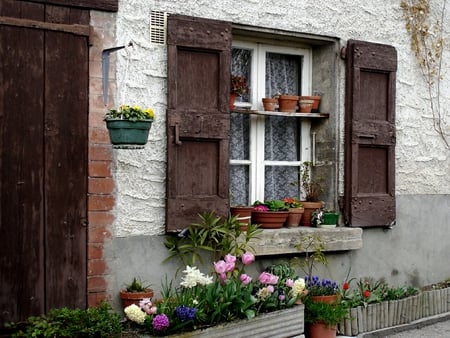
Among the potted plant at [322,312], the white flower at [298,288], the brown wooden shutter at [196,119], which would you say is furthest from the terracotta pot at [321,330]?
the brown wooden shutter at [196,119]

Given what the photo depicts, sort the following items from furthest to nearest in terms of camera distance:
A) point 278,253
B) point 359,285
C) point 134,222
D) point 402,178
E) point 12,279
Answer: point 402,178, point 359,285, point 278,253, point 134,222, point 12,279

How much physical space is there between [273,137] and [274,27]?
42.8 inches

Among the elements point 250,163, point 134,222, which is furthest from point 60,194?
point 250,163

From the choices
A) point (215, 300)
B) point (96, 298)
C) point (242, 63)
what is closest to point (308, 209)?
point (242, 63)

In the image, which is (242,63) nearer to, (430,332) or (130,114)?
(130,114)

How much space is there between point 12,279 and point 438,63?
5.09 metres

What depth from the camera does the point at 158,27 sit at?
5.61 m

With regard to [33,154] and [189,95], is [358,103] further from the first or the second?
[33,154]

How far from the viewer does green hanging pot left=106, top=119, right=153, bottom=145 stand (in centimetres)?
495

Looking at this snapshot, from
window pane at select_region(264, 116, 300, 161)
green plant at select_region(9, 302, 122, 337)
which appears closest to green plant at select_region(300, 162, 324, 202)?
window pane at select_region(264, 116, 300, 161)

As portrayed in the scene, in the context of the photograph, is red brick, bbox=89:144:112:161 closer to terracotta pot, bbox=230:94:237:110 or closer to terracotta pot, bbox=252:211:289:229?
terracotta pot, bbox=230:94:237:110

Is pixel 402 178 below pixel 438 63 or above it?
below

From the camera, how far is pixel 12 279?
484 centimetres

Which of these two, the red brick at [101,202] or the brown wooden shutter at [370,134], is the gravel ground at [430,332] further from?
the red brick at [101,202]
